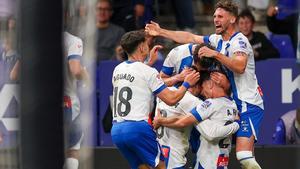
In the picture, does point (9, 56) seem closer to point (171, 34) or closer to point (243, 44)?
point (243, 44)

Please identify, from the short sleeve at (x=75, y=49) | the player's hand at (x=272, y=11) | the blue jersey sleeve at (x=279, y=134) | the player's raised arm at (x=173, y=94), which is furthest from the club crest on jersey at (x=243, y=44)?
the short sleeve at (x=75, y=49)

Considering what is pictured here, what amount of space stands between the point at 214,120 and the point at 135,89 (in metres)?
0.93

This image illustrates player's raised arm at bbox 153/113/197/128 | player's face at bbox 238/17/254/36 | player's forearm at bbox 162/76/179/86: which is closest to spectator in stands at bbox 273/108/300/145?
player's face at bbox 238/17/254/36

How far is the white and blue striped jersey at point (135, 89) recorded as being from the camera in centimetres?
668

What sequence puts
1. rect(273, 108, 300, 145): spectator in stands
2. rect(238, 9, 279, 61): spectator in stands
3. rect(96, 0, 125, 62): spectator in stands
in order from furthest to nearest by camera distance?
rect(96, 0, 125, 62): spectator in stands, rect(238, 9, 279, 61): spectator in stands, rect(273, 108, 300, 145): spectator in stands

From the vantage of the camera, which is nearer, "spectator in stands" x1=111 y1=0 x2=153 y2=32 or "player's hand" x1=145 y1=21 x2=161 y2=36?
"player's hand" x1=145 y1=21 x2=161 y2=36

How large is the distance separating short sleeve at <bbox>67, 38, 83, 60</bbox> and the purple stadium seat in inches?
290

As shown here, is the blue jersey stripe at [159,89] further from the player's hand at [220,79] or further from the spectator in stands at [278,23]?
the spectator in stands at [278,23]

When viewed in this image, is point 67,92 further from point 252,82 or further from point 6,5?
point 252,82

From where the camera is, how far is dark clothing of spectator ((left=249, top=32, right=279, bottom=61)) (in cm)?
924

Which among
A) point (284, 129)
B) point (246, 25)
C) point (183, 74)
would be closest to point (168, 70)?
point (183, 74)

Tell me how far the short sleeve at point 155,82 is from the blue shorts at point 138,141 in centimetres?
30

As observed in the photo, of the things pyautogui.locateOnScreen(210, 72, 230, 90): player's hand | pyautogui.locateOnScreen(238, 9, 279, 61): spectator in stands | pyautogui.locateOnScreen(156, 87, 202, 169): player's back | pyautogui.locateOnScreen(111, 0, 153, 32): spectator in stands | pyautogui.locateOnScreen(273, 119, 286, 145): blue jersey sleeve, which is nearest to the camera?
pyautogui.locateOnScreen(210, 72, 230, 90): player's hand

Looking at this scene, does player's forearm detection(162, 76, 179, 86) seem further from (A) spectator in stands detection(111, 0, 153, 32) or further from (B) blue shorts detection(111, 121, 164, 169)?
(A) spectator in stands detection(111, 0, 153, 32)
